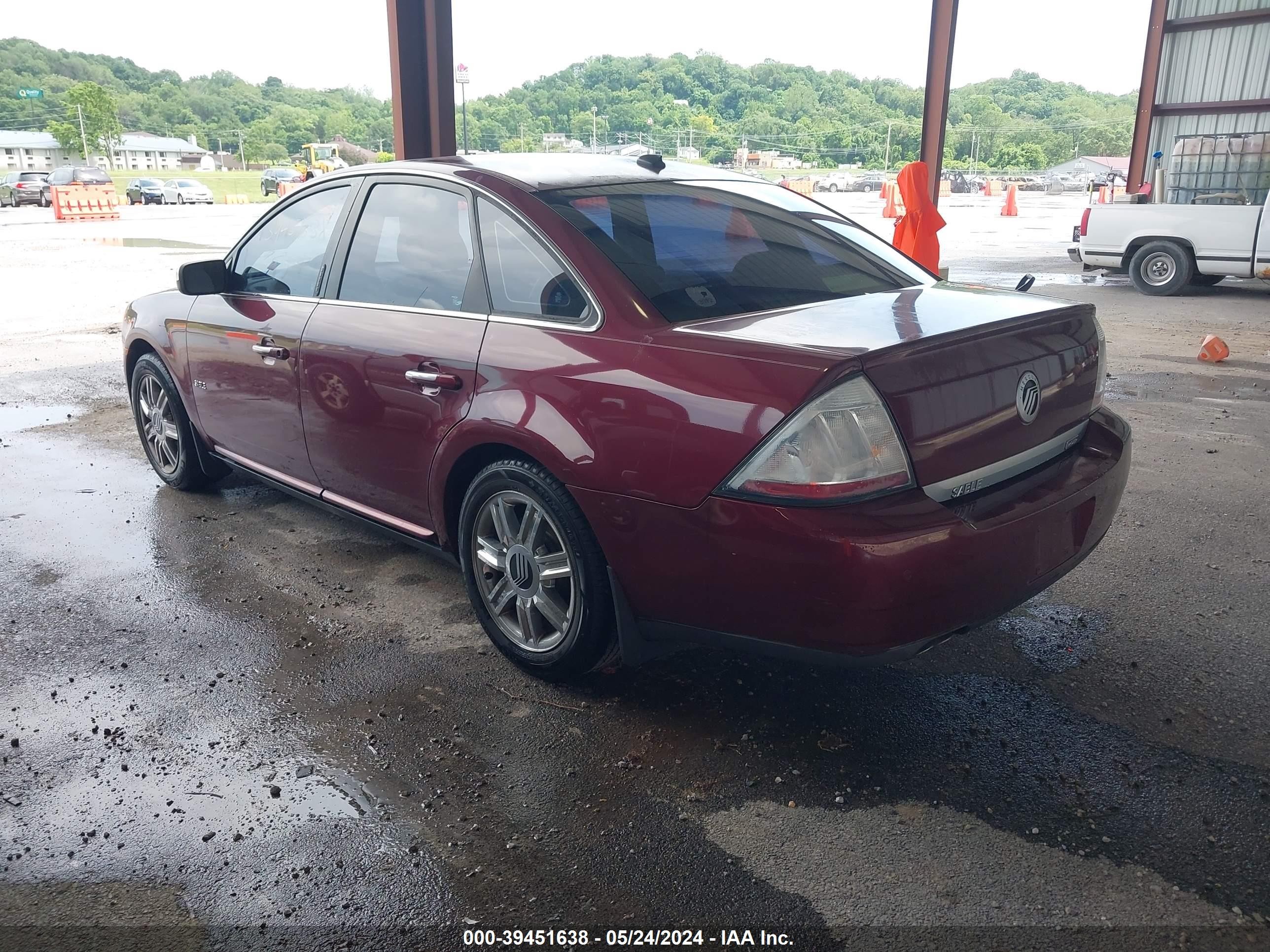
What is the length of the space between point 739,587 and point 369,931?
1116 millimetres

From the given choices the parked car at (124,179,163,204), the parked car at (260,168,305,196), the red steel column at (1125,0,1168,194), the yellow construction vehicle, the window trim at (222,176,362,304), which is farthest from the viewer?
the parked car at (260,168,305,196)

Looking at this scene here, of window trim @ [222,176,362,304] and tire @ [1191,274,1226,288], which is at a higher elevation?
window trim @ [222,176,362,304]

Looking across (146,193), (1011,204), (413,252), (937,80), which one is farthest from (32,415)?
(146,193)

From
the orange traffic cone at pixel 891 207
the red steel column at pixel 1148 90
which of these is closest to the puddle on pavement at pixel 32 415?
the red steel column at pixel 1148 90

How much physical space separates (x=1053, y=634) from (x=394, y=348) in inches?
95.7

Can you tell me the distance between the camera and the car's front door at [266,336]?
12.5 ft

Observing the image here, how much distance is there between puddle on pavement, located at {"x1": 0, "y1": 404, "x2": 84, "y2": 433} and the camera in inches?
252

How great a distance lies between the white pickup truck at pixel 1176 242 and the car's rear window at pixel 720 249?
431 inches

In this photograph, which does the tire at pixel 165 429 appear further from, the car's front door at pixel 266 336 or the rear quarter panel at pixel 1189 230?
the rear quarter panel at pixel 1189 230

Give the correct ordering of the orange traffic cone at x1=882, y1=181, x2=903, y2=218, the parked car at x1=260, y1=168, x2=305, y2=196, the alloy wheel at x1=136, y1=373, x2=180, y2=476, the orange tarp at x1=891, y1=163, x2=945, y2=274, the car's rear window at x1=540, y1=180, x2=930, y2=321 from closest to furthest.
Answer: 1. the car's rear window at x1=540, y1=180, x2=930, y2=321
2. the alloy wheel at x1=136, y1=373, x2=180, y2=476
3. the orange tarp at x1=891, y1=163, x2=945, y2=274
4. the orange traffic cone at x1=882, y1=181, x2=903, y2=218
5. the parked car at x1=260, y1=168, x2=305, y2=196

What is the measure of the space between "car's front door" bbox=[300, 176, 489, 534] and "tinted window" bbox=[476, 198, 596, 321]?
0.06m

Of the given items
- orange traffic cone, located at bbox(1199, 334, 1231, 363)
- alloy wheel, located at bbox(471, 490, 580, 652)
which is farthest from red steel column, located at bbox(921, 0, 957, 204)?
alloy wheel, located at bbox(471, 490, 580, 652)

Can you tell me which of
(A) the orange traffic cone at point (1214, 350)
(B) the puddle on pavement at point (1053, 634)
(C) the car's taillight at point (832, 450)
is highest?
(C) the car's taillight at point (832, 450)

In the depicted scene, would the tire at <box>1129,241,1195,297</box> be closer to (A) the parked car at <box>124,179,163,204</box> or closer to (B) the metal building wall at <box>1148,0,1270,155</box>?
(B) the metal building wall at <box>1148,0,1270,155</box>
